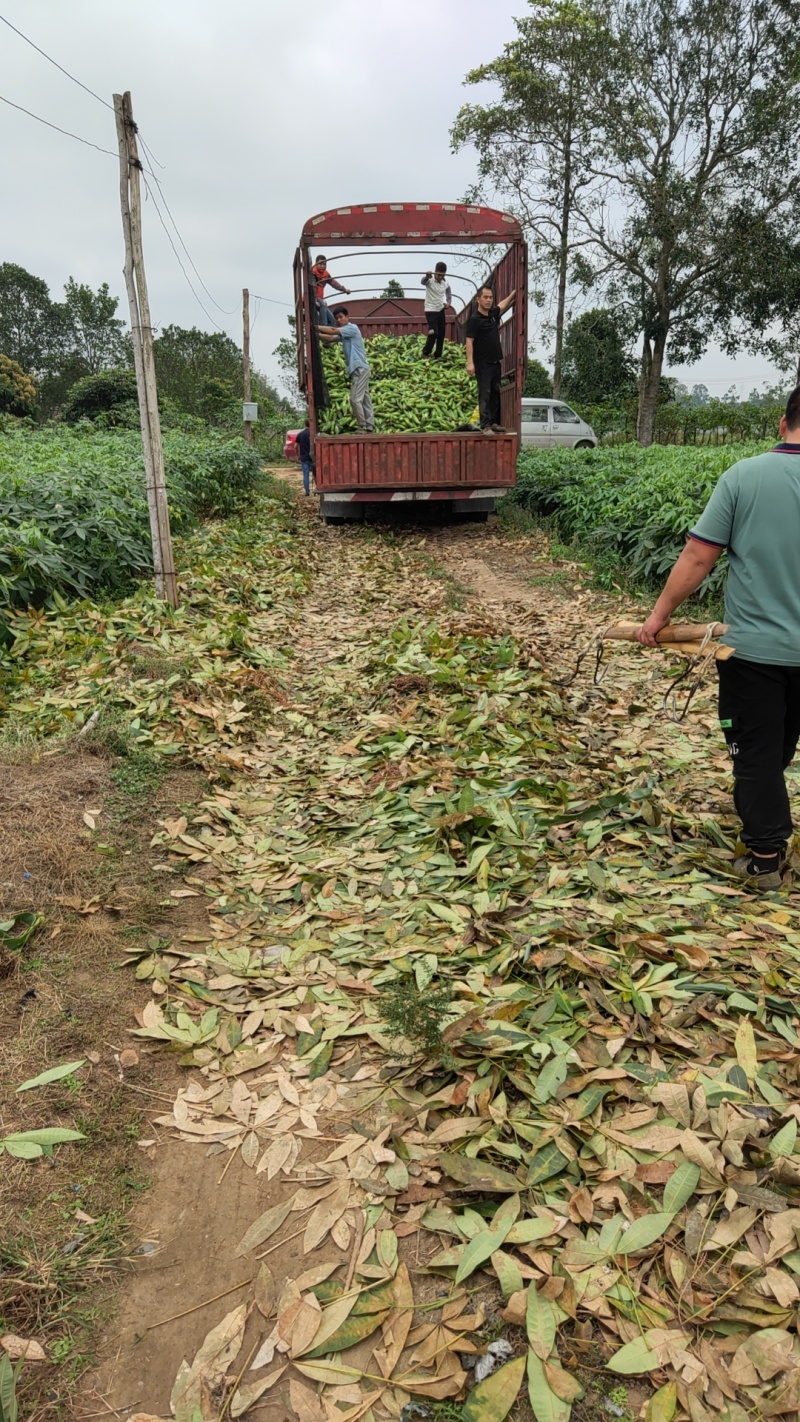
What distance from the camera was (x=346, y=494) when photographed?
9.28 meters

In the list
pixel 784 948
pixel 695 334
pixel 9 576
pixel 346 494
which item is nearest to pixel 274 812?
pixel 784 948

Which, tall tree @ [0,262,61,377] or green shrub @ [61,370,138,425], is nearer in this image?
green shrub @ [61,370,138,425]

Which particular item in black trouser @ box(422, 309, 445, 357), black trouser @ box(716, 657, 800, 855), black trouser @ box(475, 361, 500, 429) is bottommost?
black trouser @ box(716, 657, 800, 855)

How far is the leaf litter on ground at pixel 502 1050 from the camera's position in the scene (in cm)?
162

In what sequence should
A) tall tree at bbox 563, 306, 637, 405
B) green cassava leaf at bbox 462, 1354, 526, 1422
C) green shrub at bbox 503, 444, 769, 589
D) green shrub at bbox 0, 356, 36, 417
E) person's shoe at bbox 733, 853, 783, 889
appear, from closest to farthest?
green cassava leaf at bbox 462, 1354, 526, 1422
person's shoe at bbox 733, 853, 783, 889
green shrub at bbox 503, 444, 769, 589
tall tree at bbox 563, 306, 637, 405
green shrub at bbox 0, 356, 36, 417

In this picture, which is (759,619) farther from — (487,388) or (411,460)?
(487,388)

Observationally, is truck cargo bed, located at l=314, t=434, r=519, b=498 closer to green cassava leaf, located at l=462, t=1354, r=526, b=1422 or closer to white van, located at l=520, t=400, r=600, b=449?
white van, located at l=520, t=400, r=600, b=449

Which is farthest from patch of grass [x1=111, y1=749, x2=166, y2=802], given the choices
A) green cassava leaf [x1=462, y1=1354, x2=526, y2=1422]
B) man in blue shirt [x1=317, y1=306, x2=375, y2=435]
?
man in blue shirt [x1=317, y1=306, x2=375, y2=435]

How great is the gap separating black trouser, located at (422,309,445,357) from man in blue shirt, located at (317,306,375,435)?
6.03ft

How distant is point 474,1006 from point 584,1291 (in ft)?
2.76

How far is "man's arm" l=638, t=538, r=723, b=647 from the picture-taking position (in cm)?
284

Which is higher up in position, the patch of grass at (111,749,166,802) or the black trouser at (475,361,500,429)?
the black trouser at (475,361,500,429)

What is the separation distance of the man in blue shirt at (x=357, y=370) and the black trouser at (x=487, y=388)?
127 cm

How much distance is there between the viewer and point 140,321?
5.58 m
